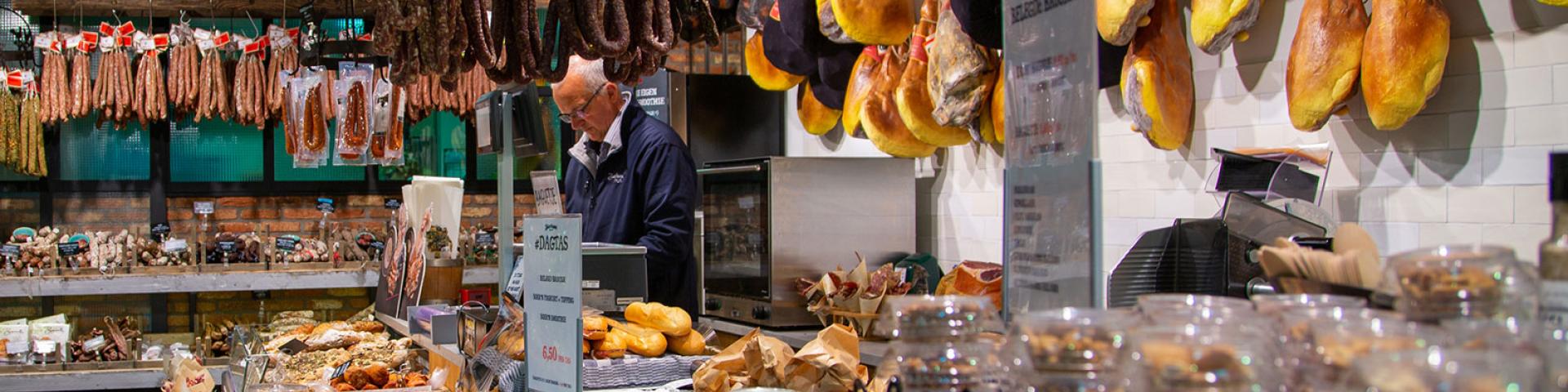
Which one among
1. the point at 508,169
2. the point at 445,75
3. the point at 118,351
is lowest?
the point at 118,351

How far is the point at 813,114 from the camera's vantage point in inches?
240

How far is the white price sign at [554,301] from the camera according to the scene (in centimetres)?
230

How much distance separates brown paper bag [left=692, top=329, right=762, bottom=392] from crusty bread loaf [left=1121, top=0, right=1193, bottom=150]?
1578 millimetres

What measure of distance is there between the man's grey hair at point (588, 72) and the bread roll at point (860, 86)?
1.07 metres

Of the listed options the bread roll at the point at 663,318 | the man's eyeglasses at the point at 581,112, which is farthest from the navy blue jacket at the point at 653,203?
the bread roll at the point at 663,318

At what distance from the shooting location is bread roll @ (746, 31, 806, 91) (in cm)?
589

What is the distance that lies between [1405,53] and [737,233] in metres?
3.30

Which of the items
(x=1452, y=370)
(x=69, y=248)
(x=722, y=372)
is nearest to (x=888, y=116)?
(x=722, y=372)

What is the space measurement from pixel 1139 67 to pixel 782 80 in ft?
8.40

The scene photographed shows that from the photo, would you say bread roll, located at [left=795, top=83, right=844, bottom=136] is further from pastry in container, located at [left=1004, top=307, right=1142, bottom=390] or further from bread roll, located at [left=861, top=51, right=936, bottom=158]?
pastry in container, located at [left=1004, top=307, right=1142, bottom=390]

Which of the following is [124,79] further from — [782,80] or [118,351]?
[782,80]

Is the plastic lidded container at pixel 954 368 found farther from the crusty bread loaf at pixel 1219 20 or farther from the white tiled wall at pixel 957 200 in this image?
the white tiled wall at pixel 957 200

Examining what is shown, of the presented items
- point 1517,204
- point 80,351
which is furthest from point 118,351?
point 1517,204

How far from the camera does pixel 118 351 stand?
6.25 metres
